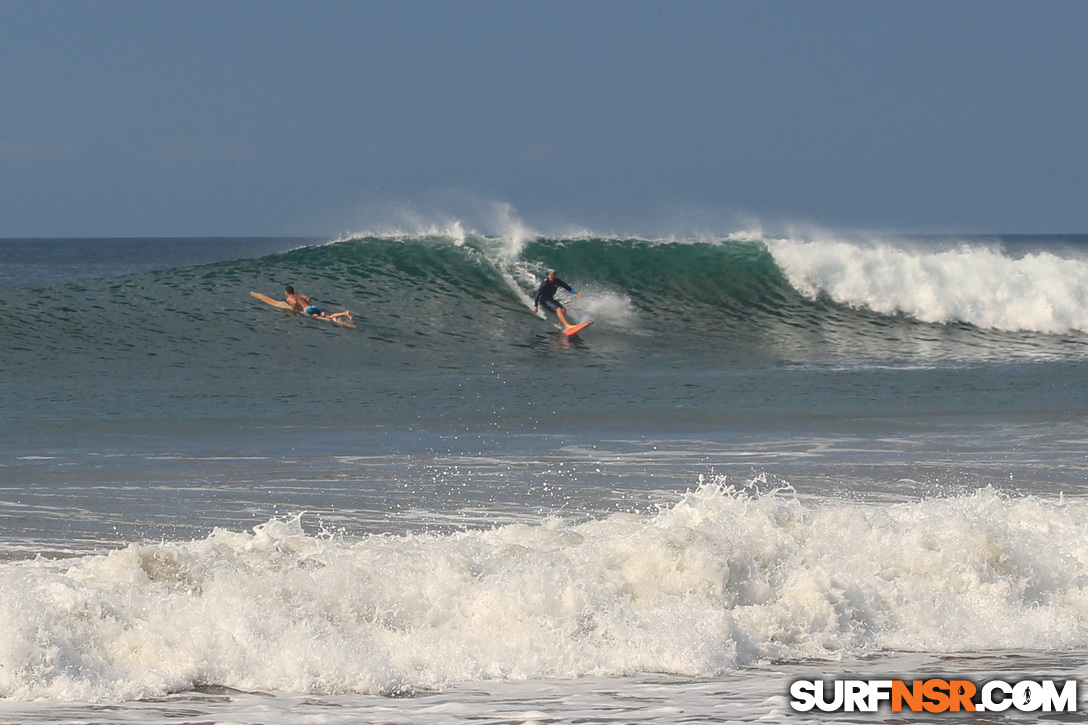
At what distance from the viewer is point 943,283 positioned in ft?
72.4

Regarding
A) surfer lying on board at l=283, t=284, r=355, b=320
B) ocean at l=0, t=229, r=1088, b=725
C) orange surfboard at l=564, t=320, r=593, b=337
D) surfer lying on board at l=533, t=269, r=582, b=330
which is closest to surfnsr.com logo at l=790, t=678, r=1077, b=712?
ocean at l=0, t=229, r=1088, b=725

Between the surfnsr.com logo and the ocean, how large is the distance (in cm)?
12

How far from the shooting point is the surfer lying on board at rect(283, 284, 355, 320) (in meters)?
17.8

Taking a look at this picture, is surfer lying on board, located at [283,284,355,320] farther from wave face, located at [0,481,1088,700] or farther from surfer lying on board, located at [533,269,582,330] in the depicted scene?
A: wave face, located at [0,481,1088,700]

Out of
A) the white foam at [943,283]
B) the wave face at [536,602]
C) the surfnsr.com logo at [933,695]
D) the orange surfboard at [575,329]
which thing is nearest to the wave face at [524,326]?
the white foam at [943,283]

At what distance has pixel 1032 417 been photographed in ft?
36.0

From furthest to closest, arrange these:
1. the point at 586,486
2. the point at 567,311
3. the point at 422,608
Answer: the point at 567,311 → the point at 586,486 → the point at 422,608

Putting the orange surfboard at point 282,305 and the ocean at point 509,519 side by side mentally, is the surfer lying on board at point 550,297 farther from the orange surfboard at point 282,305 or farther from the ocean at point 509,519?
the orange surfboard at point 282,305

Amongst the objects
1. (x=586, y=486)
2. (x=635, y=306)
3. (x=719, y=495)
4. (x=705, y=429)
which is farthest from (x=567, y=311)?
(x=719, y=495)

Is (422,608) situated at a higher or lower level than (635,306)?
lower

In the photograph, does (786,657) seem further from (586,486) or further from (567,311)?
(567,311)

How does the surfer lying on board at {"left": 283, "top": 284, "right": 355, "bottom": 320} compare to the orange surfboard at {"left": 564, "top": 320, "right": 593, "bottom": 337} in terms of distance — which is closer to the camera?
the surfer lying on board at {"left": 283, "top": 284, "right": 355, "bottom": 320}

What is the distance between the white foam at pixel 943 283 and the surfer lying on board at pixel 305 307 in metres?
8.85

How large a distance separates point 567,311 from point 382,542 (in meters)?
13.8
